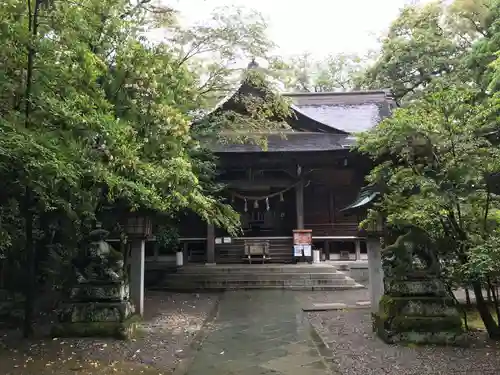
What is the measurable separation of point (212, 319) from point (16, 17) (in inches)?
265

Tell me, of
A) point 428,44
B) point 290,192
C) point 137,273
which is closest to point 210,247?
point 290,192

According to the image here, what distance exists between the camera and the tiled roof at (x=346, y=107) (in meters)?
20.8

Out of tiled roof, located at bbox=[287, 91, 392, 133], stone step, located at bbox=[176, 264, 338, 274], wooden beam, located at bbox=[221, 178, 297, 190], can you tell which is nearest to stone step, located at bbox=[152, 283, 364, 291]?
stone step, located at bbox=[176, 264, 338, 274]

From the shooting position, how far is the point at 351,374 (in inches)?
204

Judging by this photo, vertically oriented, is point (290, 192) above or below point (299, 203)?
above

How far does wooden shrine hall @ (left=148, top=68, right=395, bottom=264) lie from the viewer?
1681 centimetres

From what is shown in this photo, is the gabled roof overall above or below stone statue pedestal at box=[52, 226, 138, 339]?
above

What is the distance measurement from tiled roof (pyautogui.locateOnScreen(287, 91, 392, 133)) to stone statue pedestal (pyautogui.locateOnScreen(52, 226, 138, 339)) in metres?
14.3

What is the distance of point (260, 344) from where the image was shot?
23.0ft

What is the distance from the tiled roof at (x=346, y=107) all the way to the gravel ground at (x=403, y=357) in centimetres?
1423

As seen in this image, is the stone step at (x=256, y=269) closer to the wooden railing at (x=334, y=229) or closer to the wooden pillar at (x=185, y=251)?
the wooden pillar at (x=185, y=251)

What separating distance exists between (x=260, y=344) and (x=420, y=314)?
250cm

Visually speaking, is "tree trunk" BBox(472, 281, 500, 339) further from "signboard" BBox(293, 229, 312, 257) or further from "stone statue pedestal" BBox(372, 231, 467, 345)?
"signboard" BBox(293, 229, 312, 257)

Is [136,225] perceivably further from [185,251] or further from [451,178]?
[185,251]
